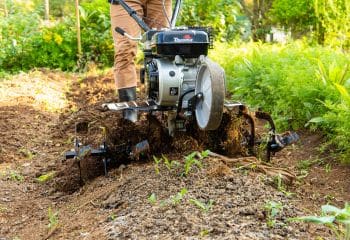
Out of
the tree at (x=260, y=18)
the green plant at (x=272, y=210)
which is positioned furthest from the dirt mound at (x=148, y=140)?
the tree at (x=260, y=18)

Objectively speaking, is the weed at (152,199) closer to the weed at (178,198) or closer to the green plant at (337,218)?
the weed at (178,198)

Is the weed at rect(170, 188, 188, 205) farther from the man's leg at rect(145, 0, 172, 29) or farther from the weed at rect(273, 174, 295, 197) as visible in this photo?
the man's leg at rect(145, 0, 172, 29)

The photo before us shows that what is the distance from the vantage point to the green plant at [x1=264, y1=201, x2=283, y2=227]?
303cm

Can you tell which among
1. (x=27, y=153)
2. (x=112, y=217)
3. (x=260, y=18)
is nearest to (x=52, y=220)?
(x=112, y=217)

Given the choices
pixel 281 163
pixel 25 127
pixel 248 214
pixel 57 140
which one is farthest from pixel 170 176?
pixel 25 127

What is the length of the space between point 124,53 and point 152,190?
188cm

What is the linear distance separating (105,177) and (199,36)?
1.25m

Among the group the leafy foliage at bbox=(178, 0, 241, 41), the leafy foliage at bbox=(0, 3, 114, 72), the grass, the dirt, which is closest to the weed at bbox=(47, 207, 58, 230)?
the dirt

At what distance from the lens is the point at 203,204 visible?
10.8ft

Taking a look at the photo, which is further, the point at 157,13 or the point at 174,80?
the point at 157,13

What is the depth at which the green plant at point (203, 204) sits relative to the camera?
320 centimetres

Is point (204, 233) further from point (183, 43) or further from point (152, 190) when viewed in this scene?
point (183, 43)

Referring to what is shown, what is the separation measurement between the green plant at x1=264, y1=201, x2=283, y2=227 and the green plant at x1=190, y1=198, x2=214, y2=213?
298 mm

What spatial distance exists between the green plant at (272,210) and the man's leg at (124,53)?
2.37 metres
